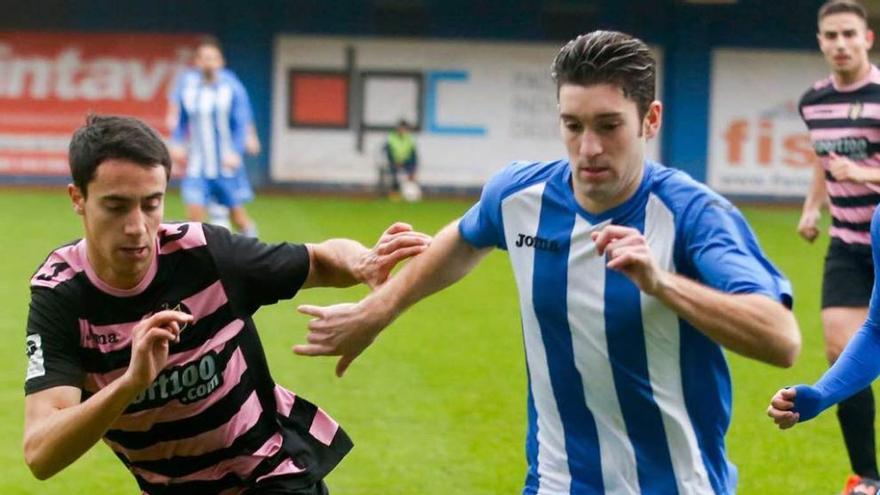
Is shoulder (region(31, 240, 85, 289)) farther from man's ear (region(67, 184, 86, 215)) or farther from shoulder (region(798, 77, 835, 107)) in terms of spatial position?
shoulder (region(798, 77, 835, 107))

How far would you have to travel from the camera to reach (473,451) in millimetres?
8180

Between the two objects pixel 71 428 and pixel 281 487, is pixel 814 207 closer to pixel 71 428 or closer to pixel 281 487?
pixel 281 487

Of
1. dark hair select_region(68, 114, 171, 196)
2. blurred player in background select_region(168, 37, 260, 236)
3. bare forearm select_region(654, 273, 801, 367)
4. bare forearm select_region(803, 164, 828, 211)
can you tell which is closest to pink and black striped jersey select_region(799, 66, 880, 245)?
bare forearm select_region(803, 164, 828, 211)

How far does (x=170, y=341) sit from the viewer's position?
13.4 ft

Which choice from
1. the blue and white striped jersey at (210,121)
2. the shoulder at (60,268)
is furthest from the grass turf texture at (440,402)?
the shoulder at (60,268)

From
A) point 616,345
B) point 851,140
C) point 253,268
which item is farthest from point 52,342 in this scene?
point 851,140

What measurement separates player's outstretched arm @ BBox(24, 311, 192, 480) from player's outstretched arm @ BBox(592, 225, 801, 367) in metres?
1.18

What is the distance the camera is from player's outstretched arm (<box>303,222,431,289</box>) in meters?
4.72

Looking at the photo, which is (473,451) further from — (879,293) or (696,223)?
(696,223)

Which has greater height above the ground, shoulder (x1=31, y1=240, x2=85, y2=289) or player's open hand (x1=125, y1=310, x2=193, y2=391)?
shoulder (x1=31, y1=240, x2=85, y2=289)

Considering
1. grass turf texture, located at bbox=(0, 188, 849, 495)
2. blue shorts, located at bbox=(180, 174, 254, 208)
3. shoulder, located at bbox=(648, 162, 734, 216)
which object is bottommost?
grass turf texture, located at bbox=(0, 188, 849, 495)

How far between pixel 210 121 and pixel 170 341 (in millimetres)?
12628

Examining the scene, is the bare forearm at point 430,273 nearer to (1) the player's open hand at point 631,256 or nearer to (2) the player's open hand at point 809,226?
(1) the player's open hand at point 631,256

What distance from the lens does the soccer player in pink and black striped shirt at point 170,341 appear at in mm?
4230
